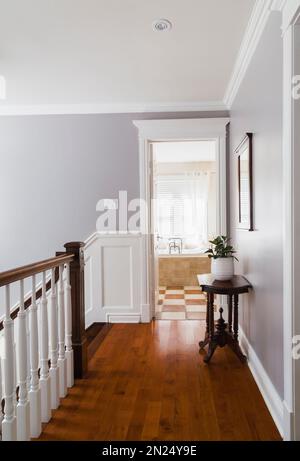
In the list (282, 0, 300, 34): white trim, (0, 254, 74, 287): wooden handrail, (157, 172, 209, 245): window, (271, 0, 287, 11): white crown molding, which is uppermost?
(271, 0, 287, 11): white crown molding

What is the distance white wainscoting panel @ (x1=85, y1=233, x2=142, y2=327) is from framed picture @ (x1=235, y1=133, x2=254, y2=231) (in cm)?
136

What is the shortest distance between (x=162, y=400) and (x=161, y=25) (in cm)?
249

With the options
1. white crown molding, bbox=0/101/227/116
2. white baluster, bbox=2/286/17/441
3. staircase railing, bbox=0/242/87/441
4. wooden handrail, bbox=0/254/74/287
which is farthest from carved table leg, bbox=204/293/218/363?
white crown molding, bbox=0/101/227/116

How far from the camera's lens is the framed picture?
8.63ft

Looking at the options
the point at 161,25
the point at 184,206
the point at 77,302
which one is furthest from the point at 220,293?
the point at 184,206

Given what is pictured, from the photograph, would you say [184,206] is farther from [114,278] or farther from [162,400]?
[162,400]

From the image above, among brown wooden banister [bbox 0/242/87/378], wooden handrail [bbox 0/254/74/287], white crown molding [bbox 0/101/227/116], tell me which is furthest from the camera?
white crown molding [bbox 0/101/227/116]

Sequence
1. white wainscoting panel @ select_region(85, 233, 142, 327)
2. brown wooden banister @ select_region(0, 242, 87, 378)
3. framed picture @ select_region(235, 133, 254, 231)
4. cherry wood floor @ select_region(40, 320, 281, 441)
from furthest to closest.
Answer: white wainscoting panel @ select_region(85, 233, 142, 327)
framed picture @ select_region(235, 133, 254, 231)
brown wooden banister @ select_region(0, 242, 87, 378)
cherry wood floor @ select_region(40, 320, 281, 441)

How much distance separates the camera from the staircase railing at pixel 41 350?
160 cm

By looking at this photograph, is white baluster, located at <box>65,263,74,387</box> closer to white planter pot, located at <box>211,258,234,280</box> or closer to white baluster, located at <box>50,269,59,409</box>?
white baluster, located at <box>50,269,59,409</box>

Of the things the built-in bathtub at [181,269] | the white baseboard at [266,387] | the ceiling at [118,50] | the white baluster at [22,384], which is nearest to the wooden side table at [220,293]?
the white baseboard at [266,387]

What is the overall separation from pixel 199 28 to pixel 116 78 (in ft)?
3.49

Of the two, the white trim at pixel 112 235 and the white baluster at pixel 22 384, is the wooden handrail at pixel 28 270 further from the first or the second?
the white trim at pixel 112 235

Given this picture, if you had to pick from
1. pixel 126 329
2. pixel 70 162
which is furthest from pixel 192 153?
pixel 126 329
